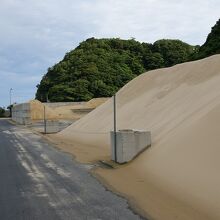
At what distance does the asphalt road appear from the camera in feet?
33.6

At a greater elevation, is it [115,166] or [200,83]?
[200,83]

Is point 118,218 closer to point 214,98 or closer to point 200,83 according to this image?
point 214,98

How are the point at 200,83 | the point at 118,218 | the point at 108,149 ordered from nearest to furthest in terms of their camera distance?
the point at 118,218, the point at 108,149, the point at 200,83

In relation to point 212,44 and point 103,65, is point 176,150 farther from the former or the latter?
point 103,65

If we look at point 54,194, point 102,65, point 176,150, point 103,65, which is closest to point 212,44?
point 176,150

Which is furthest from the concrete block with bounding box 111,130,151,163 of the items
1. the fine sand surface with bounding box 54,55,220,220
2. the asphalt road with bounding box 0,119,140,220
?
the asphalt road with bounding box 0,119,140,220

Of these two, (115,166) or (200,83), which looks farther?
(200,83)

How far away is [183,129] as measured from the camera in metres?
17.1

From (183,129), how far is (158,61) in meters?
86.5

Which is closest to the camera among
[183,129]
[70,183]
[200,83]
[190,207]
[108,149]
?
[190,207]

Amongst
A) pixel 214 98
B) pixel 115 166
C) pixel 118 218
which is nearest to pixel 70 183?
pixel 115 166

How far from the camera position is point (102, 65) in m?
101

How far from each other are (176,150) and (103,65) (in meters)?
86.2

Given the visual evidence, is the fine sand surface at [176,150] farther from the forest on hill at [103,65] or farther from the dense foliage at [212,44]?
the forest on hill at [103,65]
